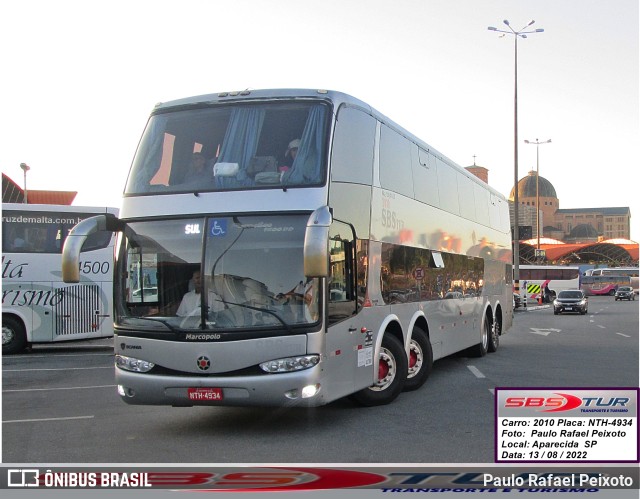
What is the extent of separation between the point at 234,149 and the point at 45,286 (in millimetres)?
10972

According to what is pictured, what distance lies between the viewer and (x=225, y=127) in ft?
29.7

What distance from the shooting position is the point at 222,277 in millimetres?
8289

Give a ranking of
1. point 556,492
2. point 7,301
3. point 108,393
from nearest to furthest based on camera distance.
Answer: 1. point 556,492
2. point 108,393
3. point 7,301

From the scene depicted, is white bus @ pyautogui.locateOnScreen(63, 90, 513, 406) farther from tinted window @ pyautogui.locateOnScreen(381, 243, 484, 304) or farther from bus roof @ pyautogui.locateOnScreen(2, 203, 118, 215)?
bus roof @ pyautogui.locateOnScreen(2, 203, 118, 215)

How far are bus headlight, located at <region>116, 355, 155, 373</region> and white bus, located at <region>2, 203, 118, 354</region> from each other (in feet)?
33.0

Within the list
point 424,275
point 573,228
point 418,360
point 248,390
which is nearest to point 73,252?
point 248,390

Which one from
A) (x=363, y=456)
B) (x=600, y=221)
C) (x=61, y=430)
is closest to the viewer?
(x=363, y=456)

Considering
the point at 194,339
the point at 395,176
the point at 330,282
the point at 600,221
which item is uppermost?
the point at 600,221

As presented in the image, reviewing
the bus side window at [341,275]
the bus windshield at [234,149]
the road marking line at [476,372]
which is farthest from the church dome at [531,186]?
the bus windshield at [234,149]

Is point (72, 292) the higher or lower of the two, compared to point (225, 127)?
lower

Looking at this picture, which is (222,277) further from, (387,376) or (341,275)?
(387,376)

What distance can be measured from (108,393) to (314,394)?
4987 millimetres

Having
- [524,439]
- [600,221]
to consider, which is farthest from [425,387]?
[600,221]

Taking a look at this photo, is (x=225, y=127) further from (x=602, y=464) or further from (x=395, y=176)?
(x=602, y=464)
